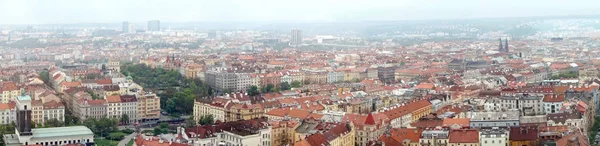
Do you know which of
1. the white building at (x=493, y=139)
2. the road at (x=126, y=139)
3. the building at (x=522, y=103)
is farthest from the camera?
the building at (x=522, y=103)

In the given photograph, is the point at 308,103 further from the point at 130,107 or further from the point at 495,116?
the point at 495,116

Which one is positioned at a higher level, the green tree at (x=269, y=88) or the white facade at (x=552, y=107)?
the white facade at (x=552, y=107)

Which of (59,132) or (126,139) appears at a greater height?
(59,132)

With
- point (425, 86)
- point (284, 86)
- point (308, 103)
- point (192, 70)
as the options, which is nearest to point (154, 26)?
point (192, 70)

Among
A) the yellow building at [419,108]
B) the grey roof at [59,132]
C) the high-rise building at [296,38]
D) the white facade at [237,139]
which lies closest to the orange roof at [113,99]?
the grey roof at [59,132]

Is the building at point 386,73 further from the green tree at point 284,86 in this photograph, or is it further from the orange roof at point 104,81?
the orange roof at point 104,81
